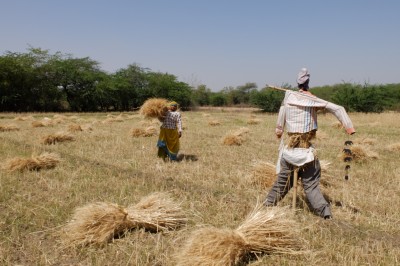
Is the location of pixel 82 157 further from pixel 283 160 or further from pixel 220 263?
pixel 220 263

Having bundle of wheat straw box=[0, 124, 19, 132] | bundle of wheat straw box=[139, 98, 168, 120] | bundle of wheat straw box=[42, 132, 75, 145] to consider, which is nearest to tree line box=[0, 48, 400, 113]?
bundle of wheat straw box=[0, 124, 19, 132]

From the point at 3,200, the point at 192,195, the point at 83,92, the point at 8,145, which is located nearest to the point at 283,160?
the point at 192,195

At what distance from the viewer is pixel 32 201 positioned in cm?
423

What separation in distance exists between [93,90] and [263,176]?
28266mm

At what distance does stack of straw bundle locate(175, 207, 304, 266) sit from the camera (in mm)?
2564

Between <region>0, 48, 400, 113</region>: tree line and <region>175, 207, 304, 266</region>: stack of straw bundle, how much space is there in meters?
26.7

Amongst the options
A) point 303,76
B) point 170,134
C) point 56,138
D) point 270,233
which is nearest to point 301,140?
point 303,76

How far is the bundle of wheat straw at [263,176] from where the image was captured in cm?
501

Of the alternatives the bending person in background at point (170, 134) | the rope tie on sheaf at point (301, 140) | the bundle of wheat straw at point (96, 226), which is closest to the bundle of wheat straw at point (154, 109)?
the bending person in background at point (170, 134)

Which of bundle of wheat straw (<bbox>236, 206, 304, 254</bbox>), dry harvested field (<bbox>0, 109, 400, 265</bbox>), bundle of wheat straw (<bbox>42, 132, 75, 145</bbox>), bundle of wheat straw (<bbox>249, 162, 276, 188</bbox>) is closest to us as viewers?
bundle of wheat straw (<bbox>236, 206, 304, 254</bbox>)

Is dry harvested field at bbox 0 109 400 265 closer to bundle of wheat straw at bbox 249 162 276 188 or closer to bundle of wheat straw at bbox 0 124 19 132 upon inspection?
bundle of wheat straw at bbox 249 162 276 188

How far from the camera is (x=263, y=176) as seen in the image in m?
5.06

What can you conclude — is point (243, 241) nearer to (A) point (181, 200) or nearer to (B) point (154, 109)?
(A) point (181, 200)

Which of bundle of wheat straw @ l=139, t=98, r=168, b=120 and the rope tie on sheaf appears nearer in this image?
the rope tie on sheaf
